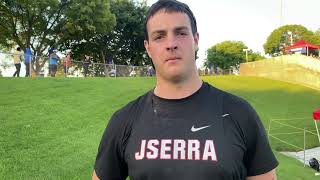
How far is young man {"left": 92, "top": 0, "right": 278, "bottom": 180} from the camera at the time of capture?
2.52 metres

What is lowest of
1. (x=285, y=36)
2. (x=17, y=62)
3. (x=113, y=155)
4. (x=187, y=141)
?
(x=113, y=155)

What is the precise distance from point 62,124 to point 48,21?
33955mm

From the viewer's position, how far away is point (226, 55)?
115062mm

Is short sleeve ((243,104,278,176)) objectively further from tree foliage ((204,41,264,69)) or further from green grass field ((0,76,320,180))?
tree foliage ((204,41,264,69))

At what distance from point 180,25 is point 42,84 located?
60.5 ft

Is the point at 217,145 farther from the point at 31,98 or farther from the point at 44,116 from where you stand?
the point at 31,98

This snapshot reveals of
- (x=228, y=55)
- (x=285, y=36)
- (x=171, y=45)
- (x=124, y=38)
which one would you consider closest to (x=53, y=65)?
(x=171, y=45)

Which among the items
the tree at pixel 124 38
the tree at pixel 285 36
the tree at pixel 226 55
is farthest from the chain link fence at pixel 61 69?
the tree at pixel 226 55

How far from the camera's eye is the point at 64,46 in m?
53.3

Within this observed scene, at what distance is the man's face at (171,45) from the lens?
8.79ft

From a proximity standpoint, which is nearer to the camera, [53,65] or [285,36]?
[53,65]

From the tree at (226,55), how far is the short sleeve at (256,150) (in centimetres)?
10595

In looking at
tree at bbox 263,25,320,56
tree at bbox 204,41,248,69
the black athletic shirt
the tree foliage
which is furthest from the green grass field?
the tree foliage

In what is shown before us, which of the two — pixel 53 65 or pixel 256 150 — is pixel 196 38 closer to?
pixel 256 150
